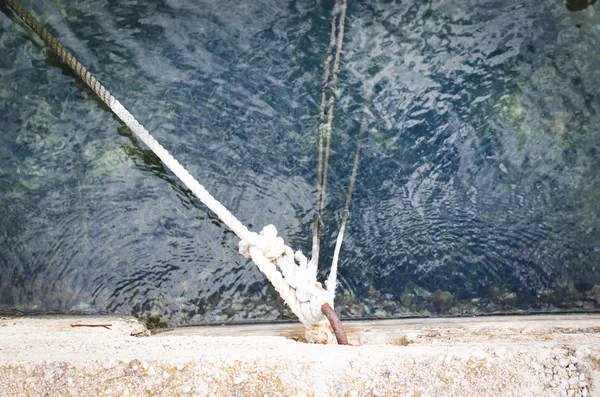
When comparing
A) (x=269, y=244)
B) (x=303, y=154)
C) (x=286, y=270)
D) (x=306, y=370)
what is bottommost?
(x=306, y=370)

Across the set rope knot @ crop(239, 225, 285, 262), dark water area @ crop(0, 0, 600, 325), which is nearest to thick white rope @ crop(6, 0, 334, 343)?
rope knot @ crop(239, 225, 285, 262)

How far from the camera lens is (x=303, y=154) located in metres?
3.64

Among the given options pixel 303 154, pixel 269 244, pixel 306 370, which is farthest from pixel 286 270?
pixel 303 154

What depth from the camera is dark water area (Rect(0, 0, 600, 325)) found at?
136 inches

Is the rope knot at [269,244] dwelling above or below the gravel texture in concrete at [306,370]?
above

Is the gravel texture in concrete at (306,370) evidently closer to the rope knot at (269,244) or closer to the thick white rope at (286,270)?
the thick white rope at (286,270)

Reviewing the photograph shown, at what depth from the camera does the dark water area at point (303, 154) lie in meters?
3.45

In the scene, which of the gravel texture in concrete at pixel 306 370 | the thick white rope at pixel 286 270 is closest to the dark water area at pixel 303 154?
the thick white rope at pixel 286 270

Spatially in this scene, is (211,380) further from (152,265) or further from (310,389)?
Result: (152,265)

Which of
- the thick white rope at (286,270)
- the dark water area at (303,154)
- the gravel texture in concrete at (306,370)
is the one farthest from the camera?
the dark water area at (303,154)

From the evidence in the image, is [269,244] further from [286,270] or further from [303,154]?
[303,154]

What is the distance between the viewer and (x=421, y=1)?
12.2 feet

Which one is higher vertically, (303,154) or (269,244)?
(303,154)

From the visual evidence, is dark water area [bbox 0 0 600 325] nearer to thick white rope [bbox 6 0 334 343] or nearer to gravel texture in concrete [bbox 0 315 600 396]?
thick white rope [bbox 6 0 334 343]
